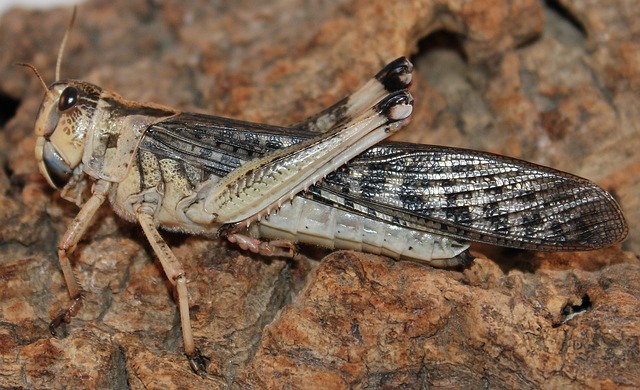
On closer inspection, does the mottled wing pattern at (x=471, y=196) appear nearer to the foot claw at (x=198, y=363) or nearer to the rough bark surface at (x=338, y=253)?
the rough bark surface at (x=338, y=253)

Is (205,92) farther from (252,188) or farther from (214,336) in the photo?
(214,336)

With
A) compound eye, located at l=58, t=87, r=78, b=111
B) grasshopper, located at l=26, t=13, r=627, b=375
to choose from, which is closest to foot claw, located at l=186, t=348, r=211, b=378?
grasshopper, located at l=26, t=13, r=627, b=375

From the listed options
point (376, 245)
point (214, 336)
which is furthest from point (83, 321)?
point (376, 245)

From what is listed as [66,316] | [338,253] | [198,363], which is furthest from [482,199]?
[66,316]

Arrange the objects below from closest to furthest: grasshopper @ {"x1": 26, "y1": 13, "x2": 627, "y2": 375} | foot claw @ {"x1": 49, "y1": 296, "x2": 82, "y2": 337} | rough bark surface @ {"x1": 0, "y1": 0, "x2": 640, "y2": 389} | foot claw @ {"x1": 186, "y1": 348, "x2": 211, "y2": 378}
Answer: rough bark surface @ {"x1": 0, "y1": 0, "x2": 640, "y2": 389} → foot claw @ {"x1": 186, "y1": 348, "x2": 211, "y2": 378} → foot claw @ {"x1": 49, "y1": 296, "x2": 82, "y2": 337} → grasshopper @ {"x1": 26, "y1": 13, "x2": 627, "y2": 375}

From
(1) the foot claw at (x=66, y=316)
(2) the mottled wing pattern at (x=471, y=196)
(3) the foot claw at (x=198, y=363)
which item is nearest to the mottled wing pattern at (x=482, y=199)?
(2) the mottled wing pattern at (x=471, y=196)

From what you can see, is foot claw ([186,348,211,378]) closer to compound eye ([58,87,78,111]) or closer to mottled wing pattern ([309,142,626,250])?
mottled wing pattern ([309,142,626,250])

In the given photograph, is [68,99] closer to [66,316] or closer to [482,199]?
[66,316]
